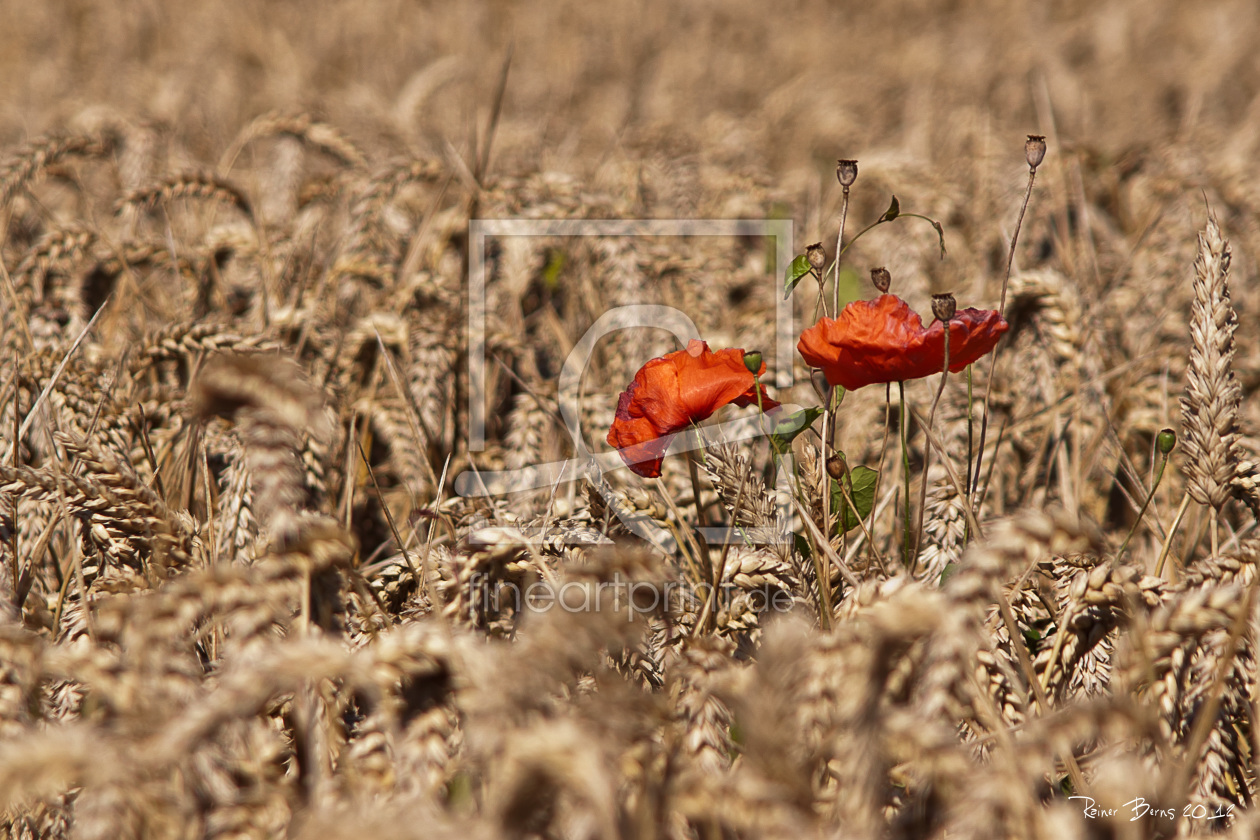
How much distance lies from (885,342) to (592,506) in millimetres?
400

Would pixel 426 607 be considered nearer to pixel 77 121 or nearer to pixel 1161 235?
pixel 1161 235

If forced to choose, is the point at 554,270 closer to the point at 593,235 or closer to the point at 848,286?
the point at 593,235

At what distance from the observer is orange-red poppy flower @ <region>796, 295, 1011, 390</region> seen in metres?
0.96

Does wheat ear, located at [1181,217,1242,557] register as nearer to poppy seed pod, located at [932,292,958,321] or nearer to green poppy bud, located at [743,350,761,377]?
poppy seed pod, located at [932,292,958,321]

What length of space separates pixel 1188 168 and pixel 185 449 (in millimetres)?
2294

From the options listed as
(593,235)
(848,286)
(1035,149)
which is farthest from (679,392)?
(848,286)

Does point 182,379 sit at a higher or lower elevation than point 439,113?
lower

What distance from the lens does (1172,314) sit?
2275 millimetres

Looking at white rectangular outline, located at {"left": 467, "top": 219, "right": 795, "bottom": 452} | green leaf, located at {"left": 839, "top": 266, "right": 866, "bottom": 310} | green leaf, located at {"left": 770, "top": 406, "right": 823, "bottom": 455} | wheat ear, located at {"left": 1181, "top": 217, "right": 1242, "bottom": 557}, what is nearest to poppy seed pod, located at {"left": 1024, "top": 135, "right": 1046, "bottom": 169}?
wheat ear, located at {"left": 1181, "top": 217, "right": 1242, "bottom": 557}

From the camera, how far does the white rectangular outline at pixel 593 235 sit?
1.81 metres

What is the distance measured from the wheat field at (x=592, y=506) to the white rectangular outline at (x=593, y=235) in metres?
0.02

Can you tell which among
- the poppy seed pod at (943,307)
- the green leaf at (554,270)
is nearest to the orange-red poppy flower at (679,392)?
the poppy seed pod at (943,307)

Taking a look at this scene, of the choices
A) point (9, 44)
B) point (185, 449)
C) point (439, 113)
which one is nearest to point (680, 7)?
point (439, 113)

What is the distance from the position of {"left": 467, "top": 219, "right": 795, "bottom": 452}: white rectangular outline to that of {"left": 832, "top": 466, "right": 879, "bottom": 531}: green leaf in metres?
0.39
